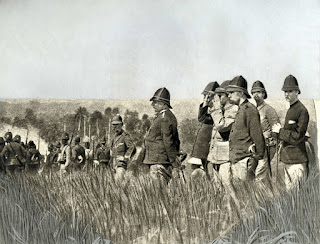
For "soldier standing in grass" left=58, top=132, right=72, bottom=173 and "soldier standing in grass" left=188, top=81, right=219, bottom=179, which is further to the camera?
"soldier standing in grass" left=58, top=132, right=72, bottom=173

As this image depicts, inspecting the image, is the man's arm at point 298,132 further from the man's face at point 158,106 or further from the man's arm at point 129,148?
the man's arm at point 129,148

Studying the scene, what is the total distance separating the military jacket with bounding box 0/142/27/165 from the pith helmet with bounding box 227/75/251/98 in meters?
2.76

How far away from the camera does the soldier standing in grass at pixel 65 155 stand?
25.2 ft

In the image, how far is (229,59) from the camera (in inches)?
299

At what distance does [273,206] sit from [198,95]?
1647 mm

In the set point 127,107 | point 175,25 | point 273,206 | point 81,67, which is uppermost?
point 175,25

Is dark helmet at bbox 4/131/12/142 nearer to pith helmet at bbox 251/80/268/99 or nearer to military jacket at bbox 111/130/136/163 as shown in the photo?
military jacket at bbox 111/130/136/163

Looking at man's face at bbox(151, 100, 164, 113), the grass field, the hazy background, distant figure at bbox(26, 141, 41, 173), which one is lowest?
the grass field

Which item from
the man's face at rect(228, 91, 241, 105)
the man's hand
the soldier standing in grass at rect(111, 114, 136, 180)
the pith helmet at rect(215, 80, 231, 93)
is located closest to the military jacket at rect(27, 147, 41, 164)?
the soldier standing in grass at rect(111, 114, 136, 180)

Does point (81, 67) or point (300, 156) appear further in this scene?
point (81, 67)

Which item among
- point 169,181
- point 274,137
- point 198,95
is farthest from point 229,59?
point 169,181

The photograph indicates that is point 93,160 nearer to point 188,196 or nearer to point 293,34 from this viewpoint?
point 188,196

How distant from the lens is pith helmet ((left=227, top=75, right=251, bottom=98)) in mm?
7475

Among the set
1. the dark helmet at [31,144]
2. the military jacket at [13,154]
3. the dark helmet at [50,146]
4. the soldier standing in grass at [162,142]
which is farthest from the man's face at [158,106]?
the military jacket at [13,154]
